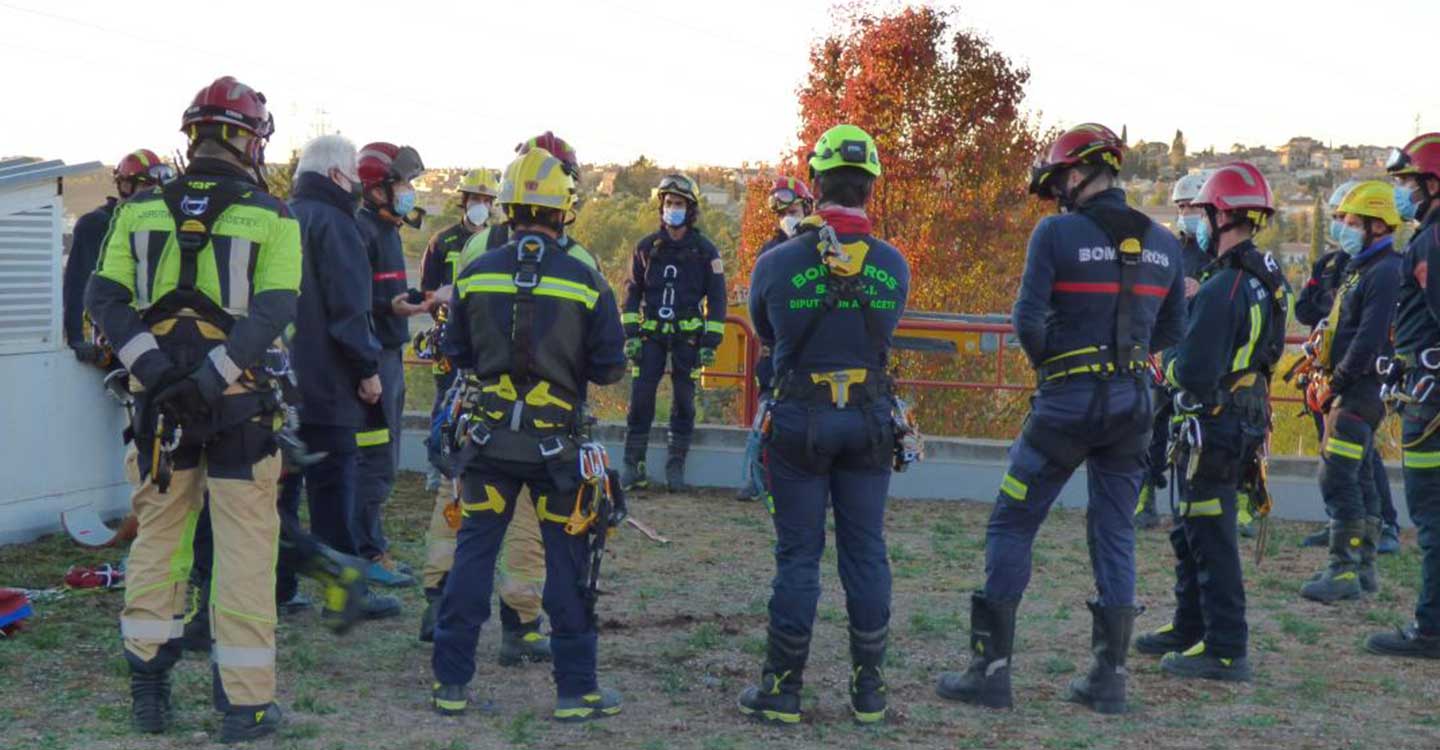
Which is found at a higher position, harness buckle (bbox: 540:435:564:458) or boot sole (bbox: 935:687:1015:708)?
harness buckle (bbox: 540:435:564:458)

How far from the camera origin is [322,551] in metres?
6.43

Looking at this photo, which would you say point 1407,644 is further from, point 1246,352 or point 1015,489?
point 1015,489

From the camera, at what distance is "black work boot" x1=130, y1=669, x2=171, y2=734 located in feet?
19.3

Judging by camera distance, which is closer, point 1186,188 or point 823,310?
point 823,310

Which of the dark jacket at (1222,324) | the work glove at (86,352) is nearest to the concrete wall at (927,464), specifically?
the work glove at (86,352)

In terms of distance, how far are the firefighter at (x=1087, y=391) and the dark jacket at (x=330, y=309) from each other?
3384 millimetres

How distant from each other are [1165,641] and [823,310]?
9.59 feet

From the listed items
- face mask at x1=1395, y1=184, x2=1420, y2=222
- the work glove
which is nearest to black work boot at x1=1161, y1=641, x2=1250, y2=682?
face mask at x1=1395, y1=184, x2=1420, y2=222

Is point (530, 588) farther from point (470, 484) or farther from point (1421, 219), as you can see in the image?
point (1421, 219)

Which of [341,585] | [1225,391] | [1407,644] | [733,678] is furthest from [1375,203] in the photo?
[341,585]

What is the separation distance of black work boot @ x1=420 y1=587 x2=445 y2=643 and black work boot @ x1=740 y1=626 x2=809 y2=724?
1.84 meters

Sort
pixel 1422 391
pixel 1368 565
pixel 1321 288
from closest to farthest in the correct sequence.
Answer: pixel 1422 391
pixel 1368 565
pixel 1321 288

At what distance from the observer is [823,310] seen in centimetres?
630

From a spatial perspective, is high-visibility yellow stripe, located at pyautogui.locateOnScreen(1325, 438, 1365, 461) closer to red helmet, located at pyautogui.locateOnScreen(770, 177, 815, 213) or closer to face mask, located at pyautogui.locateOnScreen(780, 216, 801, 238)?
face mask, located at pyautogui.locateOnScreen(780, 216, 801, 238)
